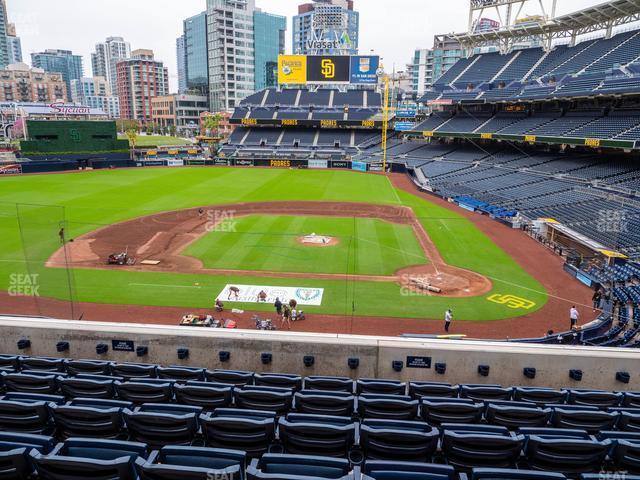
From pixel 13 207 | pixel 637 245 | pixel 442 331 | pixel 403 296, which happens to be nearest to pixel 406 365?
pixel 442 331

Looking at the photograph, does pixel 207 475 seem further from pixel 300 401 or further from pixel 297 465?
pixel 300 401

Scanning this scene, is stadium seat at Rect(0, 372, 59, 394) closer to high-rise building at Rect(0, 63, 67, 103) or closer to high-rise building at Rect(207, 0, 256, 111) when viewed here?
high-rise building at Rect(207, 0, 256, 111)

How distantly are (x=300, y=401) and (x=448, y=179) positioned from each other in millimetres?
56912

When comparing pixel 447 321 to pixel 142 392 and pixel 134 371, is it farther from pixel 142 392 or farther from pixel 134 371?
pixel 142 392

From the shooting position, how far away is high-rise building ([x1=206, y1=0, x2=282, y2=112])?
15438cm

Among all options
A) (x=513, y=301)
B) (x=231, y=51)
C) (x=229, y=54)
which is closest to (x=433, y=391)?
(x=513, y=301)

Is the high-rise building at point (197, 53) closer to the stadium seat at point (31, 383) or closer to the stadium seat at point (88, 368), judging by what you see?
the stadium seat at point (88, 368)

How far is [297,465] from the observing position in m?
5.04

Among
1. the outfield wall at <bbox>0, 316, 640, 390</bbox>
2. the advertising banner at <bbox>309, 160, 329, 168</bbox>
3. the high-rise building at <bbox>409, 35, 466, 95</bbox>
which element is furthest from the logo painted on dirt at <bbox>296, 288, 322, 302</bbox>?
the high-rise building at <bbox>409, 35, 466, 95</bbox>

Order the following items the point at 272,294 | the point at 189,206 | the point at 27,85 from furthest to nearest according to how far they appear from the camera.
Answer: the point at 27,85 → the point at 189,206 → the point at 272,294

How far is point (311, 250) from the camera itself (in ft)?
103

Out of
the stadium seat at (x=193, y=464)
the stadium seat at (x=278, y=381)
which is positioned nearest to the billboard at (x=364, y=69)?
the stadium seat at (x=278, y=381)

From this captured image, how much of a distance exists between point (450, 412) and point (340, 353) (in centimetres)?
329

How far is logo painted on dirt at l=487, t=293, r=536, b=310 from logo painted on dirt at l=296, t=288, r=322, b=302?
944 cm
